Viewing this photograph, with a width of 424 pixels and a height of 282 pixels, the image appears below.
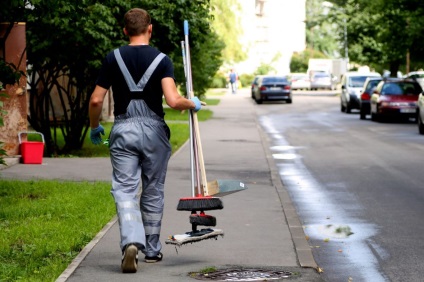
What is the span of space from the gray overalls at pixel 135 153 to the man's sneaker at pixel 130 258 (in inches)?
3.2

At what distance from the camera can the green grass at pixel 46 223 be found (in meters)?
8.65

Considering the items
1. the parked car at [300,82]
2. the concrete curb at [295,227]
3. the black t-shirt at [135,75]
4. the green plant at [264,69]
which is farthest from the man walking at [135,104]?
the green plant at [264,69]

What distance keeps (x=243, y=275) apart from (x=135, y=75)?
1630 millimetres

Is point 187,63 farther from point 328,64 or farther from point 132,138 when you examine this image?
point 328,64

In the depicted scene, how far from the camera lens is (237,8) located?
2970 inches

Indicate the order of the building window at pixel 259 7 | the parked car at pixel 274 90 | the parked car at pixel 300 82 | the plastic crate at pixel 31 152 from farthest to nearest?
the building window at pixel 259 7 < the parked car at pixel 300 82 < the parked car at pixel 274 90 < the plastic crate at pixel 31 152

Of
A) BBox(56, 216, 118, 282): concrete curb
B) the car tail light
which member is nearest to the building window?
the car tail light

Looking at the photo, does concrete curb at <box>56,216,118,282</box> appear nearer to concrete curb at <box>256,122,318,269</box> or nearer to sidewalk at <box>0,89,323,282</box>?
sidewalk at <box>0,89,323,282</box>

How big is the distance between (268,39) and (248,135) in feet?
336

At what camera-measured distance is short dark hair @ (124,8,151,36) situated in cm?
825

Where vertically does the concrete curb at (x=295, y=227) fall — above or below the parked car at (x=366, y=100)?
above

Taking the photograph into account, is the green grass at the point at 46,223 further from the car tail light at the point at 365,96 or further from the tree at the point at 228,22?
the tree at the point at 228,22

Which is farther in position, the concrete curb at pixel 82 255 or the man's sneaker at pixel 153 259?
the man's sneaker at pixel 153 259

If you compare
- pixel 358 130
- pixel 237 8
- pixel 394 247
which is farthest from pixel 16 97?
pixel 237 8
